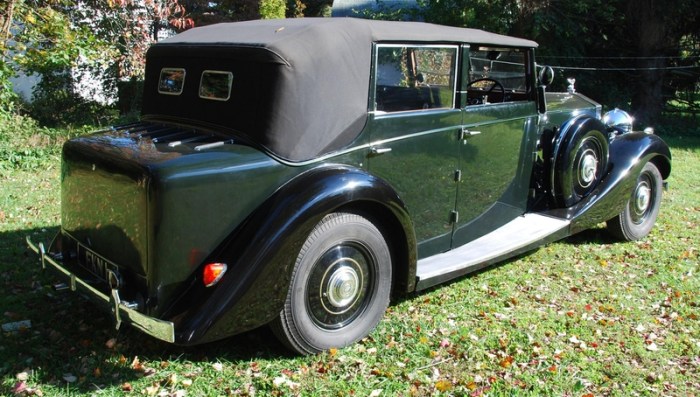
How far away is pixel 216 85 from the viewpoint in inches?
145

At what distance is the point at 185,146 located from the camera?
335 cm

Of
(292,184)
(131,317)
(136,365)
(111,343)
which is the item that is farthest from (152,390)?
(292,184)

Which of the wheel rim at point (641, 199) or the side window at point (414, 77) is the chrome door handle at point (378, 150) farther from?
the wheel rim at point (641, 199)

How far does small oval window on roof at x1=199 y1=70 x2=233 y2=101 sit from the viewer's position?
3.61 metres

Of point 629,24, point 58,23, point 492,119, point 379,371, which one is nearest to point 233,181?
point 379,371

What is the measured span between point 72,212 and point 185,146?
96 cm

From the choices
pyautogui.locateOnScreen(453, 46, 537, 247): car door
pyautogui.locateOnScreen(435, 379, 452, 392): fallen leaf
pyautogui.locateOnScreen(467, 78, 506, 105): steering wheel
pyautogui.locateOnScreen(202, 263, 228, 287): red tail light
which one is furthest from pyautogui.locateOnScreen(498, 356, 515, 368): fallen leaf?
pyautogui.locateOnScreen(467, 78, 506, 105): steering wheel

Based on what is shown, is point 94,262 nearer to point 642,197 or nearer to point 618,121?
point 642,197

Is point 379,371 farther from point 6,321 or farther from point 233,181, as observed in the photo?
point 6,321

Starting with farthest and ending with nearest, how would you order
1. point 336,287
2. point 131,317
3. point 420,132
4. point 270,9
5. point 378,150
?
1. point 270,9
2. point 420,132
3. point 378,150
4. point 336,287
5. point 131,317

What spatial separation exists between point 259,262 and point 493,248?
209 centimetres

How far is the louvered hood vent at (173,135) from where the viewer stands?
11.1 feet

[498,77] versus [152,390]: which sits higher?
[498,77]

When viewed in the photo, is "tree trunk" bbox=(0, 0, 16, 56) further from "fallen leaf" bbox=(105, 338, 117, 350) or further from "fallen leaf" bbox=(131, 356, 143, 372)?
"fallen leaf" bbox=(131, 356, 143, 372)
